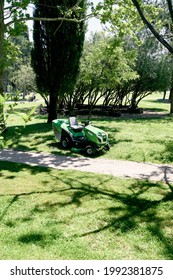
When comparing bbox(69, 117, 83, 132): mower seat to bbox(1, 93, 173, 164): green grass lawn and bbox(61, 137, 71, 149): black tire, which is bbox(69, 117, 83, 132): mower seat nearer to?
bbox(61, 137, 71, 149): black tire

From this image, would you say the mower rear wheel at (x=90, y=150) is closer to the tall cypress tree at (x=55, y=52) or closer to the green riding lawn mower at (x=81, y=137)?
the green riding lawn mower at (x=81, y=137)

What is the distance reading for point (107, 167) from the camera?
995 cm

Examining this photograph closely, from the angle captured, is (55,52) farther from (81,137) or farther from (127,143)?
(81,137)

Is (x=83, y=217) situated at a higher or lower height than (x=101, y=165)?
lower

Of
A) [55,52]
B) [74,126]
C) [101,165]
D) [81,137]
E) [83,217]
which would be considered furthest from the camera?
[55,52]

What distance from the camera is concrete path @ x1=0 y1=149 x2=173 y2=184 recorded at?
9281 millimetres

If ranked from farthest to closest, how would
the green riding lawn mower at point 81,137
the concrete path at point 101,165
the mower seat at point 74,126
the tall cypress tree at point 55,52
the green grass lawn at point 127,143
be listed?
1. the tall cypress tree at point 55,52
2. the mower seat at point 74,126
3. the green grass lawn at point 127,143
4. the green riding lawn mower at point 81,137
5. the concrete path at point 101,165

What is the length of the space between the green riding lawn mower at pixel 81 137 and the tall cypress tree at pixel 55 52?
6126mm

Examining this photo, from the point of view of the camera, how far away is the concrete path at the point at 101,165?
928 centimetres

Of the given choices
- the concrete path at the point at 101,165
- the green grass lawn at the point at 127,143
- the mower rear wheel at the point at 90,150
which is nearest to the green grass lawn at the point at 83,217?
the concrete path at the point at 101,165

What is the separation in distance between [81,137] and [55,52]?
326 inches

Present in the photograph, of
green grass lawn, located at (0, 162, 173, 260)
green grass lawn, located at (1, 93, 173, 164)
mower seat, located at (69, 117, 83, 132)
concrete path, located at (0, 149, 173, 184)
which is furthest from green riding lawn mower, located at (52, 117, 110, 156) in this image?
green grass lawn, located at (0, 162, 173, 260)

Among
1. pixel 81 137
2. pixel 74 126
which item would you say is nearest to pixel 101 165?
pixel 81 137

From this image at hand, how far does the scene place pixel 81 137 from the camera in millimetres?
12008
